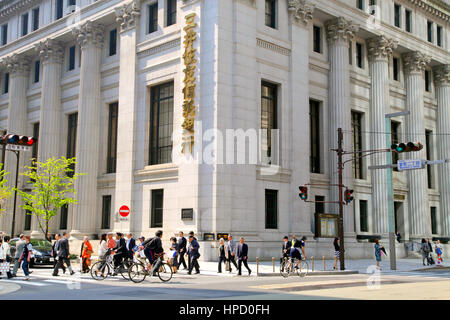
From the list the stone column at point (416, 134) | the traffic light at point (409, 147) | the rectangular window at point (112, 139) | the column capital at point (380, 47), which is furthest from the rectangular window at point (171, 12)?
the stone column at point (416, 134)

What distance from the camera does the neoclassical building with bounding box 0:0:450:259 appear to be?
113ft

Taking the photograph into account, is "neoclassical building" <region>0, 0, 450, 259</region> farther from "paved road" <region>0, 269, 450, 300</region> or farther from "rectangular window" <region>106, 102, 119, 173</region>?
"paved road" <region>0, 269, 450, 300</region>

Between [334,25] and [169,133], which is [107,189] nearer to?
[169,133]

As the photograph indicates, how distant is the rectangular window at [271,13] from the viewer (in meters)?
38.8

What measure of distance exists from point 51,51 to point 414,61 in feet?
114

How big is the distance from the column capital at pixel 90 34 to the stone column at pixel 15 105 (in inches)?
422

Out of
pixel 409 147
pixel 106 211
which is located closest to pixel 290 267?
pixel 409 147

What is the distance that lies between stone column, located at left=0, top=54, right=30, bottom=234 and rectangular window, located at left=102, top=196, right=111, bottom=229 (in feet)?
→ 43.5

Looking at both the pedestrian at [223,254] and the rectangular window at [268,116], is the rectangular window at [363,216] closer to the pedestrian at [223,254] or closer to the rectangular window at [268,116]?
the rectangular window at [268,116]

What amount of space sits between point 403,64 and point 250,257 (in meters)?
29.0

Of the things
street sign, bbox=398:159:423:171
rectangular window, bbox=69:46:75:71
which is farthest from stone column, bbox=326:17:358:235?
rectangular window, bbox=69:46:75:71

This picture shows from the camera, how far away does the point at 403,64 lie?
52000mm
